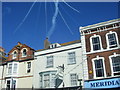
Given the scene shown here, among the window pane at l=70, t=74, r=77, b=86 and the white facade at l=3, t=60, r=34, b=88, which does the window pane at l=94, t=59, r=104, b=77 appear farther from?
the white facade at l=3, t=60, r=34, b=88

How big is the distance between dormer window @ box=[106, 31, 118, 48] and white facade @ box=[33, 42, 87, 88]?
155 inches

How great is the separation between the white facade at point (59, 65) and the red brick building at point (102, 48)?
4.85 feet

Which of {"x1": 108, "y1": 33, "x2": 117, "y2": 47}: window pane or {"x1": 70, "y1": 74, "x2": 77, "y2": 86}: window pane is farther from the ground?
{"x1": 108, "y1": 33, "x2": 117, "y2": 47}: window pane

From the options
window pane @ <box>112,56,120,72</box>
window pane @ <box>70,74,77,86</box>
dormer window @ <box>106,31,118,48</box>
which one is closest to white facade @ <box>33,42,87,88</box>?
window pane @ <box>70,74,77,86</box>

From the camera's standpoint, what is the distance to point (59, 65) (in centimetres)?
2153

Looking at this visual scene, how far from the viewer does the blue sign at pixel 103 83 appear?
1667 cm

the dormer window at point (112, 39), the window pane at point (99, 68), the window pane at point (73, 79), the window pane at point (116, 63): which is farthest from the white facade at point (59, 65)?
the window pane at point (116, 63)

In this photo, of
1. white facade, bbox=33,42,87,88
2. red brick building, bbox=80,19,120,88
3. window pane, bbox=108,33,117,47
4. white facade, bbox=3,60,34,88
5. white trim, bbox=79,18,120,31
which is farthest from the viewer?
white facade, bbox=3,60,34,88

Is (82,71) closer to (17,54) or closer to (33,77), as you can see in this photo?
(33,77)

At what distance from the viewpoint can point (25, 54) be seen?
26.2 meters

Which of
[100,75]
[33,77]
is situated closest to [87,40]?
[100,75]

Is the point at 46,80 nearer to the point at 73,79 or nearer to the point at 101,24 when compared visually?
the point at 73,79

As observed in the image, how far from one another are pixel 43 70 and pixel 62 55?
372cm

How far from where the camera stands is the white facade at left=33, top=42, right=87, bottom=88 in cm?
2002
